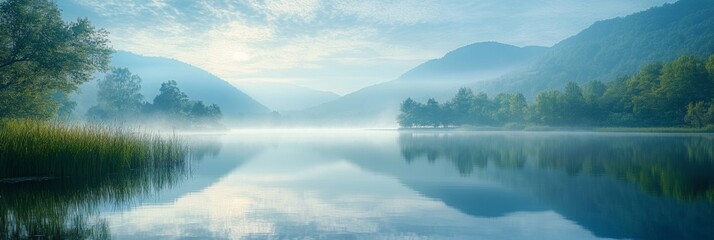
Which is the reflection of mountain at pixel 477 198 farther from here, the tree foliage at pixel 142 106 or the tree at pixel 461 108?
the tree at pixel 461 108

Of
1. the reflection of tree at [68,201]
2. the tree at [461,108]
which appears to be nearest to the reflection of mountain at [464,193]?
the reflection of tree at [68,201]

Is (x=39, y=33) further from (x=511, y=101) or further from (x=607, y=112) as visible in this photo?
(x=511, y=101)

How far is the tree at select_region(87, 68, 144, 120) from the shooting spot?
12425cm

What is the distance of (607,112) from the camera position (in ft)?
353

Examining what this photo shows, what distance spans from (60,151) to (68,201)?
6.46m

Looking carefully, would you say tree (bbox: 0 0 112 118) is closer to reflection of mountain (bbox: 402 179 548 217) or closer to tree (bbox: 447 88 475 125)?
reflection of mountain (bbox: 402 179 548 217)

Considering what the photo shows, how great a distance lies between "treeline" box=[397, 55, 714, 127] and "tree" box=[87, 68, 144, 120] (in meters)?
99.3

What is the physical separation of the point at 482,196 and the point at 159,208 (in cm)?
1033

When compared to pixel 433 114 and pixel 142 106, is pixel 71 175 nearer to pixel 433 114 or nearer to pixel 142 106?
pixel 142 106

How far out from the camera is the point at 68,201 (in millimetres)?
14039

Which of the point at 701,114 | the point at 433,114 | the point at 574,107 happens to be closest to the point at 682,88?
the point at 701,114

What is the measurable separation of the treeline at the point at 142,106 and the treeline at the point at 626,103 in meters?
83.2

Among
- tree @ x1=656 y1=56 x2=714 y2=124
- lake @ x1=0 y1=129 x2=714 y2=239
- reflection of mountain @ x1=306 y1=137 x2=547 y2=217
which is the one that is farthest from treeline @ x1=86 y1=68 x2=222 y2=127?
reflection of mountain @ x1=306 y1=137 x2=547 y2=217

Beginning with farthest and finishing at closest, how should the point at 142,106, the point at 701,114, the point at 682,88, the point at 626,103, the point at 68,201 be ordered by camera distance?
the point at 142,106, the point at 626,103, the point at 682,88, the point at 701,114, the point at 68,201
